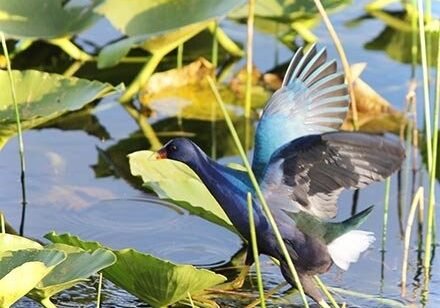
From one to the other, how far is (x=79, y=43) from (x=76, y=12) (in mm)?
623

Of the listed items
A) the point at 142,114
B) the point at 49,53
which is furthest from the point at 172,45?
the point at 49,53

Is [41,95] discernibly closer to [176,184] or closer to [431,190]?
[176,184]

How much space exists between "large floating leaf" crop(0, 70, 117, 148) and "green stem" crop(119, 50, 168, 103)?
0.72 metres

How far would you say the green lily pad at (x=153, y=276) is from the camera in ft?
7.55

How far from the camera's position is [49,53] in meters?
4.25

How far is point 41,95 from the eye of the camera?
3.11 metres

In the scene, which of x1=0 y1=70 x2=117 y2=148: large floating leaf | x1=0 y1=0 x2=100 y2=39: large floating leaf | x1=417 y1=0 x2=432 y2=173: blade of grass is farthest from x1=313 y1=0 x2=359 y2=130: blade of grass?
x1=0 y1=0 x2=100 y2=39: large floating leaf

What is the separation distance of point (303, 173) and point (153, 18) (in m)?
1.24

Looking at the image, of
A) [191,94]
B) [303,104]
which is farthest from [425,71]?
[191,94]

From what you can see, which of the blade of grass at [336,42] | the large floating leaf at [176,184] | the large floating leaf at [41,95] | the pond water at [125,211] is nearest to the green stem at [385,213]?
the pond water at [125,211]

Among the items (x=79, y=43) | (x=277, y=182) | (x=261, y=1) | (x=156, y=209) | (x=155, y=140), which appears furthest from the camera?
(x=79, y=43)

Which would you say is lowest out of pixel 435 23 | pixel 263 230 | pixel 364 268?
pixel 364 268

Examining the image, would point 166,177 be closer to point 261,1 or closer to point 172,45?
point 172,45

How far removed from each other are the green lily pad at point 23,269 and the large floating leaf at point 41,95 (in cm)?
74
